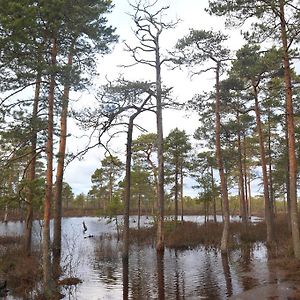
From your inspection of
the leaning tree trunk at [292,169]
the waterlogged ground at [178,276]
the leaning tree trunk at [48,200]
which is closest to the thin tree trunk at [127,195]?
the waterlogged ground at [178,276]

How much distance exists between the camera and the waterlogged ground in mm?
10500

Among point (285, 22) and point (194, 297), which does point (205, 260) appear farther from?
point (285, 22)

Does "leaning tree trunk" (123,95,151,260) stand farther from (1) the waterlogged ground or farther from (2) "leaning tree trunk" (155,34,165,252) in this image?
(2) "leaning tree trunk" (155,34,165,252)

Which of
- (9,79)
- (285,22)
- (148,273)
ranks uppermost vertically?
(285,22)

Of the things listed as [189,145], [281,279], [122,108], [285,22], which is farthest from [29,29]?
[189,145]

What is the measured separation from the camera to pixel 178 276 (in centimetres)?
1360

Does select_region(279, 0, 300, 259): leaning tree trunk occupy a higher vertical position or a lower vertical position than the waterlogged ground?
higher

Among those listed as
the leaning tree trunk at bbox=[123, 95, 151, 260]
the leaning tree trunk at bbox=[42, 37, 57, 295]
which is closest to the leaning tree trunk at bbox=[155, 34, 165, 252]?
the leaning tree trunk at bbox=[123, 95, 151, 260]

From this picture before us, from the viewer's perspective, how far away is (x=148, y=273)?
47.1 feet

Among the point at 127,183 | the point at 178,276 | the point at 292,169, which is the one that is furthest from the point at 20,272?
the point at 292,169

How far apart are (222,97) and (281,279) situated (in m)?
11.7

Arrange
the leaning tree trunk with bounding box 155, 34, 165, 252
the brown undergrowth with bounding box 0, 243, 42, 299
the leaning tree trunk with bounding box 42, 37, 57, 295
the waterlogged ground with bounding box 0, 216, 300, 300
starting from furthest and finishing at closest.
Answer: the leaning tree trunk with bounding box 155, 34, 165, 252
the brown undergrowth with bounding box 0, 243, 42, 299
the waterlogged ground with bounding box 0, 216, 300, 300
the leaning tree trunk with bounding box 42, 37, 57, 295

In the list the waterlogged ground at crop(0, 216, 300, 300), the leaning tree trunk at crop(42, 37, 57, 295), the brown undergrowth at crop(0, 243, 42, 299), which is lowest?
the waterlogged ground at crop(0, 216, 300, 300)

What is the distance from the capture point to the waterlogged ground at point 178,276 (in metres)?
10.5
